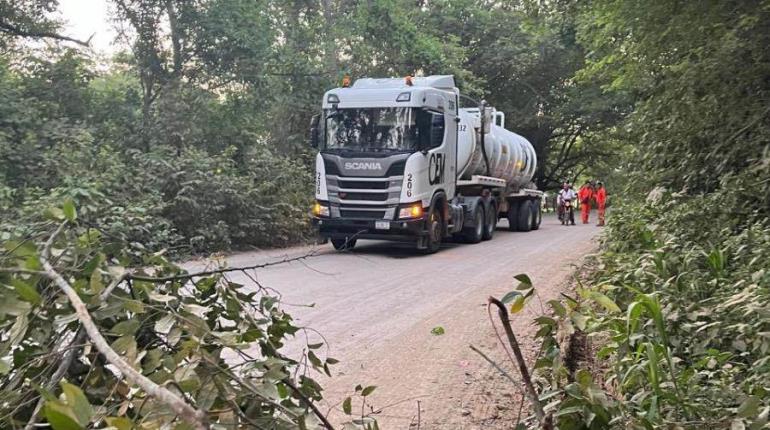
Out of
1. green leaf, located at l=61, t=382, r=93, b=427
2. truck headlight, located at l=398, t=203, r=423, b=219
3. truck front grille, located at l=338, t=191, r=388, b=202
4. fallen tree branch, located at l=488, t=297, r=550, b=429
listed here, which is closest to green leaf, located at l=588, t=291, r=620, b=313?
fallen tree branch, located at l=488, t=297, r=550, b=429

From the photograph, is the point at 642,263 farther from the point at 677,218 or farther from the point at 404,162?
the point at 404,162

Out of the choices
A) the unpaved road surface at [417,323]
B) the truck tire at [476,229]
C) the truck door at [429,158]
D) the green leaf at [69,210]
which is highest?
the truck door at [429,158]

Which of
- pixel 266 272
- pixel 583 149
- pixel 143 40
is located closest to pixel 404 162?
pixel 266 272

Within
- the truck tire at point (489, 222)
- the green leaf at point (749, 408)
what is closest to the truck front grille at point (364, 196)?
the truck tire at point (489, 222)

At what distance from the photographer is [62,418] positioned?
1169mm

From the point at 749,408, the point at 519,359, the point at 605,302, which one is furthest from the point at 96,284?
the point at 749,408

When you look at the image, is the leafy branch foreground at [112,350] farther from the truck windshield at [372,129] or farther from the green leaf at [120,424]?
the truck windshield at [372,129]

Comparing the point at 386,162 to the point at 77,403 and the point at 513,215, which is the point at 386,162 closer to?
the point at 513,215

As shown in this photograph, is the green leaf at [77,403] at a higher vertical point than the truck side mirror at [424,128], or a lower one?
lower

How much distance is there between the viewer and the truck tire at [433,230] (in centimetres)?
1308

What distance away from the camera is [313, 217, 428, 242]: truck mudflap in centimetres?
1253

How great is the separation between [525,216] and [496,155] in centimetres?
422

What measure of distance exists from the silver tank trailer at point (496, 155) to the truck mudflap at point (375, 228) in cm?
291

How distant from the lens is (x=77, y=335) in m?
1.92
